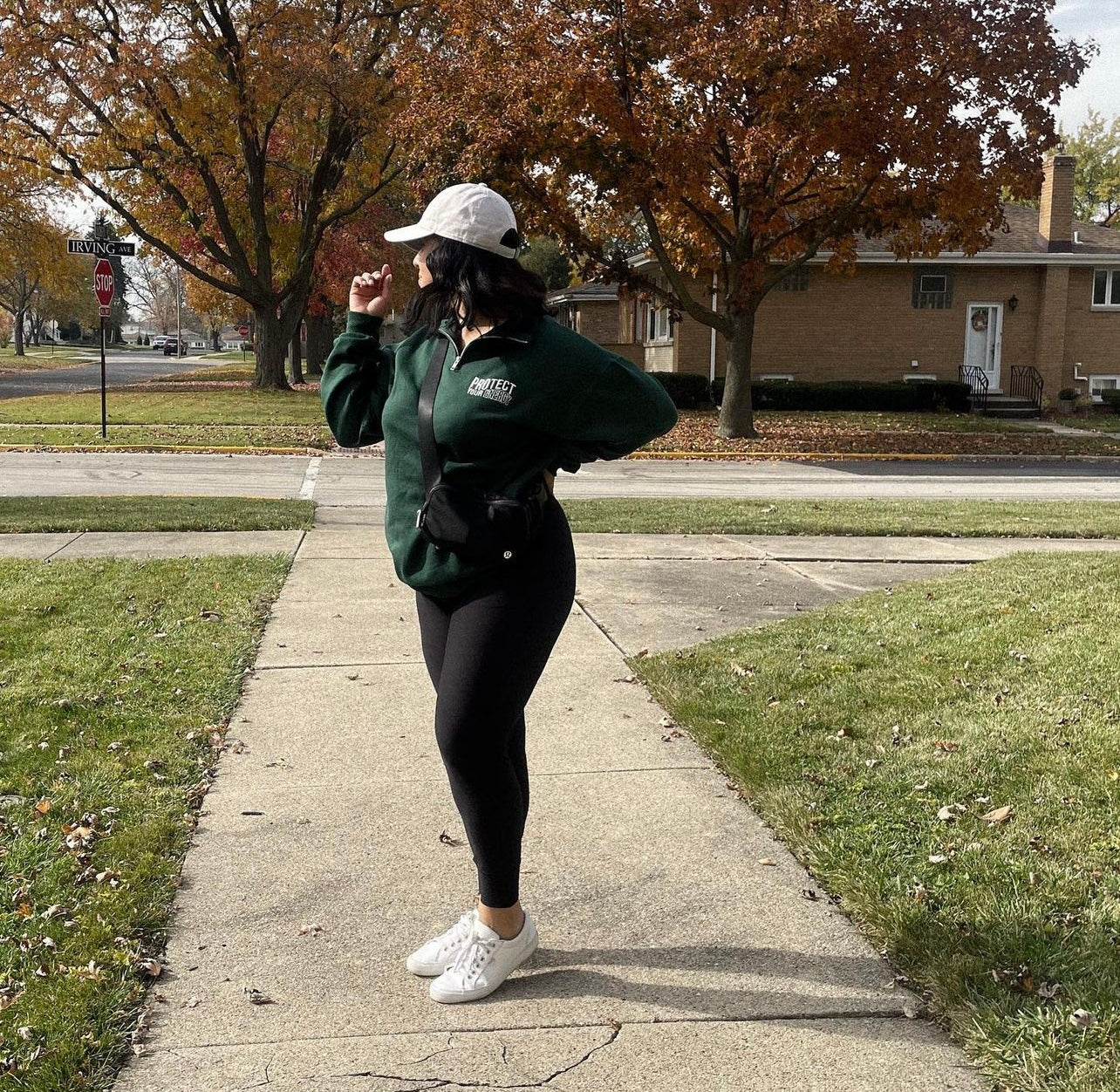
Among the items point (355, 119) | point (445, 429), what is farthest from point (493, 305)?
point (355, 119)

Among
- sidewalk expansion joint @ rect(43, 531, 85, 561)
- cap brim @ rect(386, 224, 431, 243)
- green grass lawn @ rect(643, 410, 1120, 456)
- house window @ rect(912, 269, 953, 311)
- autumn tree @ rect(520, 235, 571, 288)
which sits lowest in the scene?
sidewalk expansion joint @ rect(43, 531, 85, 561)

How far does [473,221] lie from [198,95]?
2764 centimetres

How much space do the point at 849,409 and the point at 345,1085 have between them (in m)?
29.0

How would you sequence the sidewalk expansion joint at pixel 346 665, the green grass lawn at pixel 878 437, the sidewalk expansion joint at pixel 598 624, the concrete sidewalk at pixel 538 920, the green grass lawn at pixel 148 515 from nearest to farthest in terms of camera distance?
the concrete sidewalk at pixel 538 920
the sidewalk expansion joint at pixel 346 665
the sidewalk expansion joint at pixel 598 624
the green grass lawn at pixel 148 515
the green grass lawn at pixel 878 437

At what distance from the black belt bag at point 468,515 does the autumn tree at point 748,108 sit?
1798 cm

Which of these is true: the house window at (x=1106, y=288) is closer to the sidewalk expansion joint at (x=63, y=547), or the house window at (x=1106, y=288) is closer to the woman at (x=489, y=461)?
the sidewalk expansion joint at (x=63, y=547)

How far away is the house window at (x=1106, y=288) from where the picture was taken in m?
33.2

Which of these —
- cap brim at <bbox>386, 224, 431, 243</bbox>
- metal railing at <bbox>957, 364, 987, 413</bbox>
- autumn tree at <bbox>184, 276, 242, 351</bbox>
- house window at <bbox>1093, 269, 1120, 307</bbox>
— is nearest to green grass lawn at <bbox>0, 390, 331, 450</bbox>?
autumn tree at <bbox>184, 276, 242, 351</bbox>

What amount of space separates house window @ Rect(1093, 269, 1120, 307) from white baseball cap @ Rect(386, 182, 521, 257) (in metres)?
34.0

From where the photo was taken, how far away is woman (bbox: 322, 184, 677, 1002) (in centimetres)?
300

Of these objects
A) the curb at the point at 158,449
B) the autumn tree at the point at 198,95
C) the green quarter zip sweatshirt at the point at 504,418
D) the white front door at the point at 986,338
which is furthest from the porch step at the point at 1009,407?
the green quarter zip sweatshirt at the point at 504,418

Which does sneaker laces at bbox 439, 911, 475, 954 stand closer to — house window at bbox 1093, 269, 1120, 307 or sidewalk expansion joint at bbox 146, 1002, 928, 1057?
sidewalk expansion joint at bbox 146, 1002, 928, 1057

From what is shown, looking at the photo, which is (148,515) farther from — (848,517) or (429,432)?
(429,432)

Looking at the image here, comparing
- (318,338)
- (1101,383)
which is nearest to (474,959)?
(1101,383)
